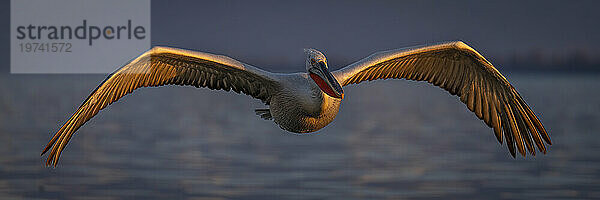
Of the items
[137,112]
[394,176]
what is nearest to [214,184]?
[394,176]

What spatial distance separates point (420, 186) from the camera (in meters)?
18.1

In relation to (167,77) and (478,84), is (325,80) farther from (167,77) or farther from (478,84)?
(478,84)

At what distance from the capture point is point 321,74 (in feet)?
34.4

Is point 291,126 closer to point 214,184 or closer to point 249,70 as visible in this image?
point 249,70

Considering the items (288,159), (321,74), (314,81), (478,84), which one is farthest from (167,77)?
(288,159)

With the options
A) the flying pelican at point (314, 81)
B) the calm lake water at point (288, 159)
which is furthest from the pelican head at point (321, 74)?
the calm lake water at point (288, 159)

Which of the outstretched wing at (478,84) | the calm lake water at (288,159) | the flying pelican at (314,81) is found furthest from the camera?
the calm lake water at (288,159)

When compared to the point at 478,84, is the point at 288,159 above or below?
below

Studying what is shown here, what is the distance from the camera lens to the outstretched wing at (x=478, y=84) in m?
12.2

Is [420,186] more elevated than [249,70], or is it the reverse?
[249,70]

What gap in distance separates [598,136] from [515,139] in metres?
15.0

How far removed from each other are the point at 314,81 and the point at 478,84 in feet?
7.97

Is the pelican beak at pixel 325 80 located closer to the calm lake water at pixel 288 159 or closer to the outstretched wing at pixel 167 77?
the outstretched wing at pixel 167 77

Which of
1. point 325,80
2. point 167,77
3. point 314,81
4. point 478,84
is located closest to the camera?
point 325,80
